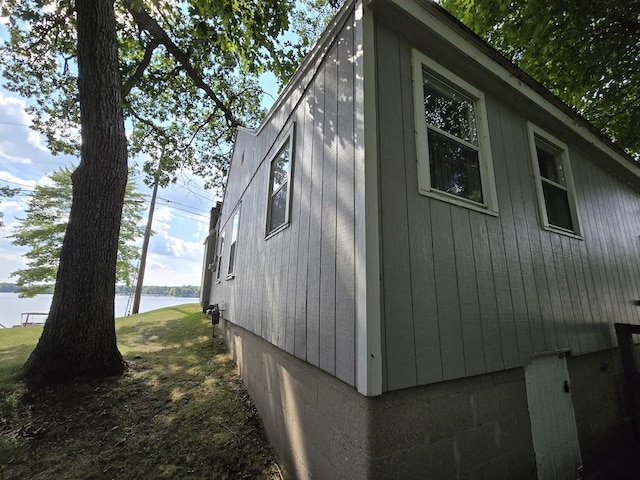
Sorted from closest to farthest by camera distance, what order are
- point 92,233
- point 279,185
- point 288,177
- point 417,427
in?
point 417,427
point 288,177
point 279,185
point 92,233

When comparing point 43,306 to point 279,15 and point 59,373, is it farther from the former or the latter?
point 279,15

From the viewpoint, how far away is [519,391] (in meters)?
2.52

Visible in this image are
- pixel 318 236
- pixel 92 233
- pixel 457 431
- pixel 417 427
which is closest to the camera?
pixel 417 427

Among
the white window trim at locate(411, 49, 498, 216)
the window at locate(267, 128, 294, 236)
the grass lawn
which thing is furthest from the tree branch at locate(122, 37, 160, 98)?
the white window trim at locate(411, 49, 498, 216)

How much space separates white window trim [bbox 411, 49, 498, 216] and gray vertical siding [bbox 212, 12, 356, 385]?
1.91ft

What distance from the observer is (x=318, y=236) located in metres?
2.50

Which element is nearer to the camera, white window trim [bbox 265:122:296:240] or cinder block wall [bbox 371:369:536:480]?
cinder block wall [bbox 371:369:536:480]

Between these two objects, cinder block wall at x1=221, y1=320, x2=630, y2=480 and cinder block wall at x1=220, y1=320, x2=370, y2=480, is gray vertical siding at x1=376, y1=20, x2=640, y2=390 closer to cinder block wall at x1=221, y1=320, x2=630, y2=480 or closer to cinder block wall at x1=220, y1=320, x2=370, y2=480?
cinder block wall at x1=221, y1=320, x2=630, y2=480

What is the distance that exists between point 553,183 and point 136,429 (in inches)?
240

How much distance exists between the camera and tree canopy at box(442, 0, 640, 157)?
4840 mm

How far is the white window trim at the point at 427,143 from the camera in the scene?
2277 millimetres

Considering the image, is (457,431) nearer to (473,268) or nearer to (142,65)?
(473,268)

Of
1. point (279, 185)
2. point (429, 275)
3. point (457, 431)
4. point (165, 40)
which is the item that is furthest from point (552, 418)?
point (165, 40)

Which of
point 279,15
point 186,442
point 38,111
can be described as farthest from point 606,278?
point 38,111
